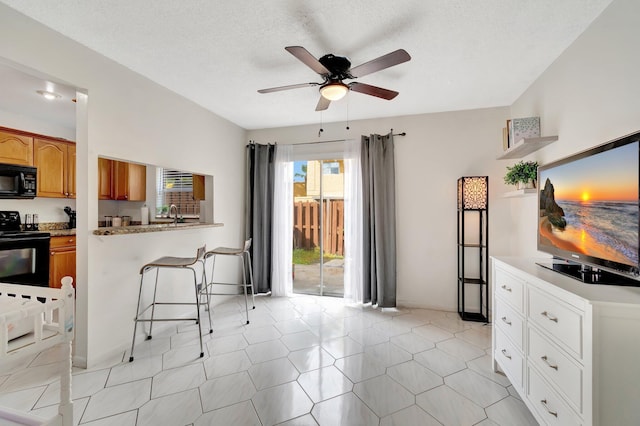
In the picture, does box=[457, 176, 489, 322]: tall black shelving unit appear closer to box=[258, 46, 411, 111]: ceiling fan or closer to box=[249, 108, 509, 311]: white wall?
box=[249, 108, 509, 311]: white wall

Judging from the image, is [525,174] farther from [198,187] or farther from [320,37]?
[198,187]

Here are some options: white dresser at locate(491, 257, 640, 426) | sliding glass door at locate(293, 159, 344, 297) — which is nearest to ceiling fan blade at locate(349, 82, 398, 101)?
white dresser at locate(491, 257, 640, 426)

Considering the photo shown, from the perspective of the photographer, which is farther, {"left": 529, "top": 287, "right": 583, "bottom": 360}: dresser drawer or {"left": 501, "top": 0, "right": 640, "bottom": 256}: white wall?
{"left": 501, "top": 0, "right": 640, "bottom": 256}: white wall

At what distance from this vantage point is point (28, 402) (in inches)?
67.2

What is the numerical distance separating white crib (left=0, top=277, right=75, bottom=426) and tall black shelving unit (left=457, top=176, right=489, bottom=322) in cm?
339

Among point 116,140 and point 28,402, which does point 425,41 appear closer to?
point 116,140

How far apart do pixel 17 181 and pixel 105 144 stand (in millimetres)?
2172

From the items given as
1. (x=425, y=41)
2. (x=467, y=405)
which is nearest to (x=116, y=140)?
(x=425, y=41)

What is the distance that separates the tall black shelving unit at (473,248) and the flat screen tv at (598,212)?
1179mm

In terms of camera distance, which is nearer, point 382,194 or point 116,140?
point 116,140

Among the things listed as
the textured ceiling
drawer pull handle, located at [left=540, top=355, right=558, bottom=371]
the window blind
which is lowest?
drawer pull handle, located at [left=540, top=355, right=558, bottom=371]

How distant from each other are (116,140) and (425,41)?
2661 mm

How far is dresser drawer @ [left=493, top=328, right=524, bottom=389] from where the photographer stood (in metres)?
1.68

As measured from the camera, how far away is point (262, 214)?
400 cm
